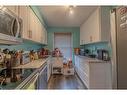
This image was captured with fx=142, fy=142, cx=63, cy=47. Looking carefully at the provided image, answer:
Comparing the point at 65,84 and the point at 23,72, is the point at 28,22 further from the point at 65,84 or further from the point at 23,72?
the point at 65,84

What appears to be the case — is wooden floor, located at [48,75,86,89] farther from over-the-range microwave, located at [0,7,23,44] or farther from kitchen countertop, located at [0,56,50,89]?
over-the-range microwave, located at [0,7,23,44]

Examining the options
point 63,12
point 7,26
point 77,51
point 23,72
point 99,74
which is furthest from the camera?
point 77,51

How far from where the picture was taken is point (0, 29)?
1.26 m

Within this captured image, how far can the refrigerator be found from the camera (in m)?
1.51

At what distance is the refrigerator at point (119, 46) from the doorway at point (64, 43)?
505cm

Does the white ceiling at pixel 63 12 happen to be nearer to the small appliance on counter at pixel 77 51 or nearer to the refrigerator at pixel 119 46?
the small appliance on counter at pixel 77 51

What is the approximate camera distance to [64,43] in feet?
22.4

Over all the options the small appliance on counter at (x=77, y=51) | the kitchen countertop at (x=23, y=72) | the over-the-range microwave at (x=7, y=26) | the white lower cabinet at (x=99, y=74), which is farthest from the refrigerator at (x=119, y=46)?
the small appliance on counter at (x=77, y=51)

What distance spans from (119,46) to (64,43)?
205 inches

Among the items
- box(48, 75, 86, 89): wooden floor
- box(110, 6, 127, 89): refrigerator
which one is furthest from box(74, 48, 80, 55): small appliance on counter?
box(110, 6, 127, 89): refrigerator

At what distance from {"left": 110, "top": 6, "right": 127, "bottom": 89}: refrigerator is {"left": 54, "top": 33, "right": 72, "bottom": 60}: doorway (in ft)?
16.6

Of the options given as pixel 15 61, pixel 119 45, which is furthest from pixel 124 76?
pixel 15 61

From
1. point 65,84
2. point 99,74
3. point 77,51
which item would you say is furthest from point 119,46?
point 77,51

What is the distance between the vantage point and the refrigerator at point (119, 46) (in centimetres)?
151
